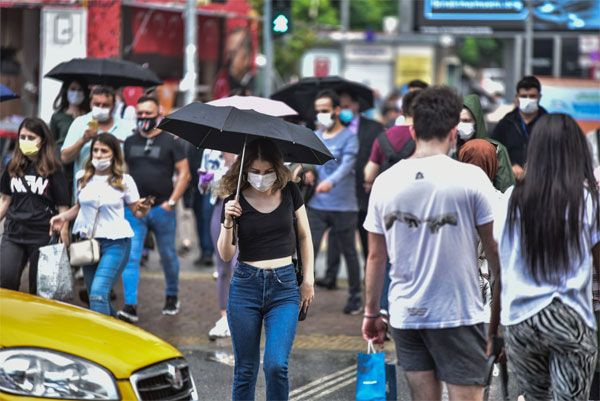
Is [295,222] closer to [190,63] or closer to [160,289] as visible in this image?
[160,289]

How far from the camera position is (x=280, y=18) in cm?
1546

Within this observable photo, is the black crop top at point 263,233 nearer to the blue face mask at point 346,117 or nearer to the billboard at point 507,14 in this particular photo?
the blue face mask at point 346,117

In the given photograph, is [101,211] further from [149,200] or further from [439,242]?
[439,242]

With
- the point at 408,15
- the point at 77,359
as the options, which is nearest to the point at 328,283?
the point at 77,359

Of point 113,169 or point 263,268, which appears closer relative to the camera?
point 263,268

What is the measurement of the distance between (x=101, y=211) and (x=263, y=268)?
9.67 ft

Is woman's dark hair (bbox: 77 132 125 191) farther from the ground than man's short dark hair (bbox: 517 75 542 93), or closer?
closer

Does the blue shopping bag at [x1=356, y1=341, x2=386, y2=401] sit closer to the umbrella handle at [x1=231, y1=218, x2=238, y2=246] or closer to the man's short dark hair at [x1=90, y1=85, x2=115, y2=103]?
the umbrella handle at [x1=231, y1=218, x2=238, y2=246]

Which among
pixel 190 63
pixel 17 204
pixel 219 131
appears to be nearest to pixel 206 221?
pixel 190 63

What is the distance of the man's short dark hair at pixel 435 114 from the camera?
530 cm

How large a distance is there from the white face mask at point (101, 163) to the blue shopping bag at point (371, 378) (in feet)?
13.2

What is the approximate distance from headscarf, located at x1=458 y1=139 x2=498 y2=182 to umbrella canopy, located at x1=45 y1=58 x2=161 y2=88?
4738mm

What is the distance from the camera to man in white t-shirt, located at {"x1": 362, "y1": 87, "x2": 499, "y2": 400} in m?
5.26

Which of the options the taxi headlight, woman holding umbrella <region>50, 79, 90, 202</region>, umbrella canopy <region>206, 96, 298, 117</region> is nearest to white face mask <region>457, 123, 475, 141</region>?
umbrella canopy <region>206, 96, 298, 117</region>
